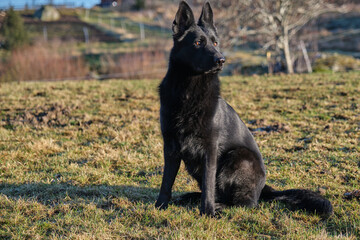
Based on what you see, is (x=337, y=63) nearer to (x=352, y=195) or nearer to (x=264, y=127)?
(x=264, y=127)

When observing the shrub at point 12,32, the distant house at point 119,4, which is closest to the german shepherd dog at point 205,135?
the shrub at point 12,32

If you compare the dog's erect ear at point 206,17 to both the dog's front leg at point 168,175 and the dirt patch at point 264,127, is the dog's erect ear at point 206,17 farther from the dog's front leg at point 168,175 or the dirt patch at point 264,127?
the dirt patch at point 264,127

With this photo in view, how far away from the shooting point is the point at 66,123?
24.3 feet

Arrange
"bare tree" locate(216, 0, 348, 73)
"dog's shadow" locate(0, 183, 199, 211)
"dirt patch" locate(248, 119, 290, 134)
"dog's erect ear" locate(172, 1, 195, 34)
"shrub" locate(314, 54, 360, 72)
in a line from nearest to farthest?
"dog's erect ear" locate(172, 1, 195, 34) → "dog's shadow" locate(0, 183, 199, 211) → "dirt patch" locate(248, 119, 290, 134) → "bare tree" locate(216, 0, 348, 73) → "shrub" locate(314, 54, 360, 72)

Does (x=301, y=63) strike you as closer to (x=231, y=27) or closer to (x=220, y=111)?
(x=231, y=27)

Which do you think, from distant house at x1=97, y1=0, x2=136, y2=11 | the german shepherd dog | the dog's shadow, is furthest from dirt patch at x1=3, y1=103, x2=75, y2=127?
distant house at x1=97, y1=0, x2=136, y2=11

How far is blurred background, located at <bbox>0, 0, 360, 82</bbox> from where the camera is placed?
16.2 m

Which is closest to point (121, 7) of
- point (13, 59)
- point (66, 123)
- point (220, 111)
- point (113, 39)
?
point (113, 39)

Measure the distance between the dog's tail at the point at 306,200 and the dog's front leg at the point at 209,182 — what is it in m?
0.77

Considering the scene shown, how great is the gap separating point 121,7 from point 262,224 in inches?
2441

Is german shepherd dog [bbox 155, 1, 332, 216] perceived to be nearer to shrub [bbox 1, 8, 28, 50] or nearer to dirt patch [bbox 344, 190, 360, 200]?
dirt patch [bbox 344, 190, 360, 200]

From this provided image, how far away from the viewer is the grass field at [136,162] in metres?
3.05

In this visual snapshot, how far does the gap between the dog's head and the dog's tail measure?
5.02 feet

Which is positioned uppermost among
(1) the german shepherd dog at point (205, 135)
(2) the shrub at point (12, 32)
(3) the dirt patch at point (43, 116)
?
(2) the shrub at point (12, 32)
